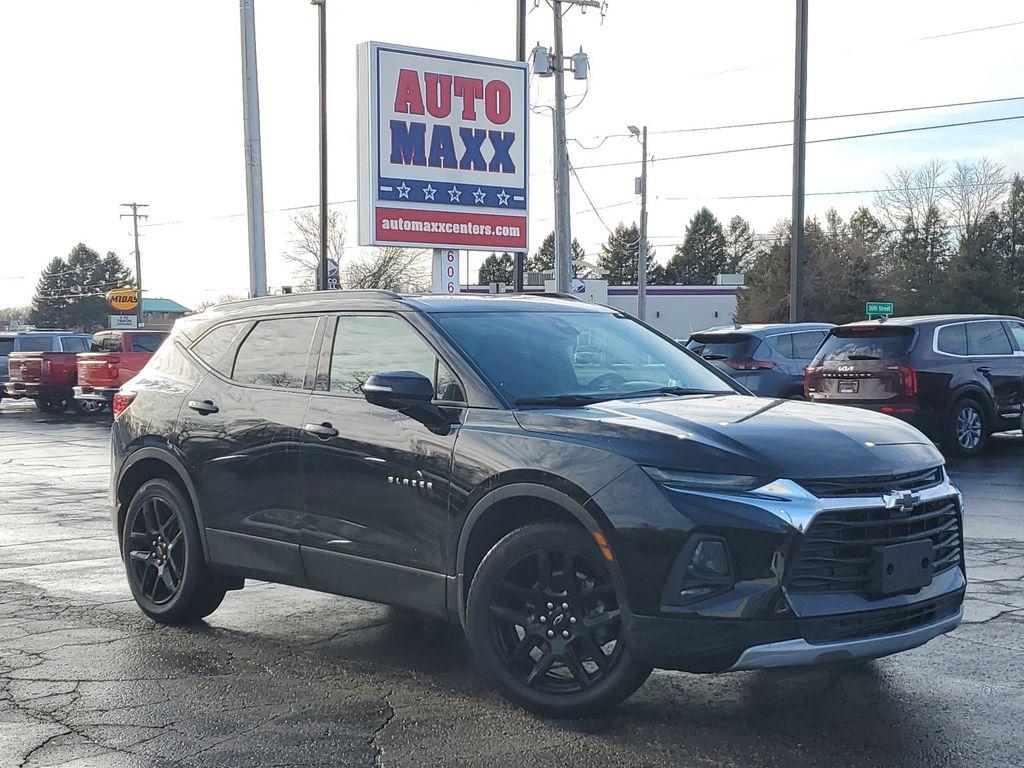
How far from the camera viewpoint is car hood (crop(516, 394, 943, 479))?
4.37 meters

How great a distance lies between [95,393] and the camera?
23.2 meters

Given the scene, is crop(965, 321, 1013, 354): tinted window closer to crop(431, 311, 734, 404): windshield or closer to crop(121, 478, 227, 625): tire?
crop(431, 311, 734, 404): windshield

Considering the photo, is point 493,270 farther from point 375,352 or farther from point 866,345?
point 375,352

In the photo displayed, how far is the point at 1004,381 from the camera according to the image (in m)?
14.3

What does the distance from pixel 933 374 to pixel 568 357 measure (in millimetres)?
9271

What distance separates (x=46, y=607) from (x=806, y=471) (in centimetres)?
476

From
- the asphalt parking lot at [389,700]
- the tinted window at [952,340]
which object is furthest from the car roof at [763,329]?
the asphalt parking lot at [389,700]

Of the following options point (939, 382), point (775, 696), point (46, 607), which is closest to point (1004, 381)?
point (939, 382)

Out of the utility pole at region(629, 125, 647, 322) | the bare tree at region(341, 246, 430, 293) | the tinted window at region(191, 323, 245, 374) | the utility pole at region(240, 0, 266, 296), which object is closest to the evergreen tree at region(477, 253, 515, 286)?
the bare tree at region(341, 246, 430, 293)

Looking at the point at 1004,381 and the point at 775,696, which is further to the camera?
the point at 1004,381

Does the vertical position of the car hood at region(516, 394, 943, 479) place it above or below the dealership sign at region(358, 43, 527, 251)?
below

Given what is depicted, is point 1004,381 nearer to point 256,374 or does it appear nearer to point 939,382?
point 939,382

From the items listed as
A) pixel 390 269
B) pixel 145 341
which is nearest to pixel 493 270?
pixel 390 269

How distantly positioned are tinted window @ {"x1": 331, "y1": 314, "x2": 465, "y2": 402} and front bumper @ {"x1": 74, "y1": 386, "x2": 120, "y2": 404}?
59.5ft
